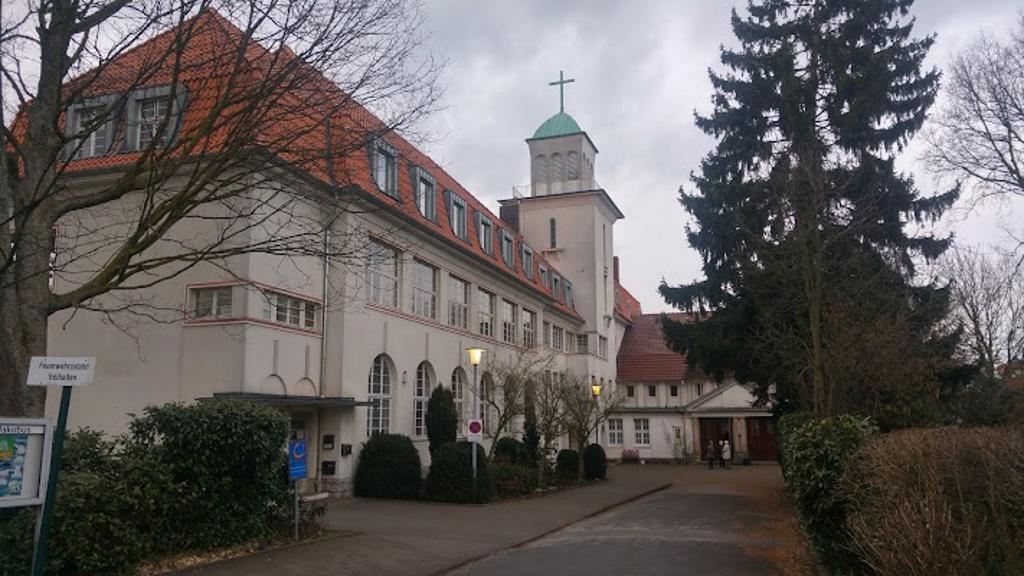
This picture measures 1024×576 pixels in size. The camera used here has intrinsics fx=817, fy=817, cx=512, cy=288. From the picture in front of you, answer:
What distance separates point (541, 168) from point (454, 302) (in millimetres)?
21515

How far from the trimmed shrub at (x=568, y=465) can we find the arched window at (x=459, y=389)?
4.55 m

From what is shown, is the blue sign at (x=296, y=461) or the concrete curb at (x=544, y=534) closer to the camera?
the concrete curb at (x=544, y=534)

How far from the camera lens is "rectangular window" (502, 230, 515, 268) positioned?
37.0 metres

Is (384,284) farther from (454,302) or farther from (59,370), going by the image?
(59,370)

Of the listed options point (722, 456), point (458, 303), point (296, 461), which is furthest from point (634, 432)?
point (296, 461)

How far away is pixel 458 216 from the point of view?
31.3m

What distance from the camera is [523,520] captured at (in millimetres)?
18219

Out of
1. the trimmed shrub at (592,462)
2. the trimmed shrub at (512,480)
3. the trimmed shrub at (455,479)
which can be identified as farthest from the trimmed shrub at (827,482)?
the trimmed shrub at (592,462)

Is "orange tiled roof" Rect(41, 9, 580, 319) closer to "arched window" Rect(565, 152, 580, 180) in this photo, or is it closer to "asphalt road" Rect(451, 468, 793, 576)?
"asphalt road" Rect(451, 468, 793, 576)

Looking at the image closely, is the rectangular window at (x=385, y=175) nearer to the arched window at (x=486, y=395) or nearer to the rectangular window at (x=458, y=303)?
the rectangular window at (x=458, y=303)

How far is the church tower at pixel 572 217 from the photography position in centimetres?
4812

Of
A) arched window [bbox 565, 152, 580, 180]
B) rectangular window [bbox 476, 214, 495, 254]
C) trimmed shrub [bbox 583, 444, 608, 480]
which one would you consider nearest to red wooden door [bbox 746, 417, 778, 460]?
arched window [bbox 565, 152, 580, 180]

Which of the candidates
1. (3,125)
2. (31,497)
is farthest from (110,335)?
(31,497)

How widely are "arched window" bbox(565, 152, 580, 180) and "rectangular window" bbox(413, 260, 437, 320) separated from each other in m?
22.3
